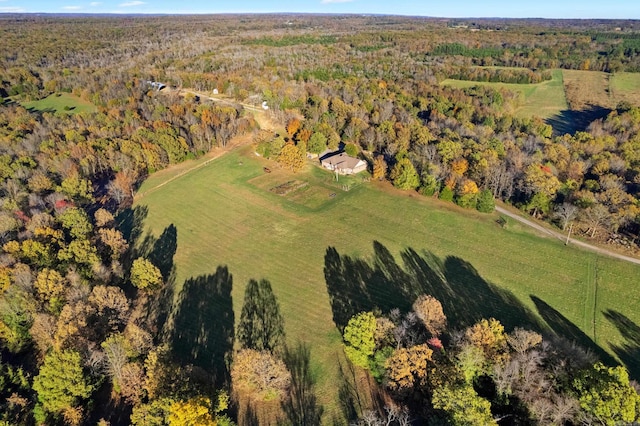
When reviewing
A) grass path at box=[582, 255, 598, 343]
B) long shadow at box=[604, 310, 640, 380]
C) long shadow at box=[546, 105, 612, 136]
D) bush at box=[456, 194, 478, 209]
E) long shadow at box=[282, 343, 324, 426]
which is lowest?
long shadow at box=[282, 343, 324, 426]

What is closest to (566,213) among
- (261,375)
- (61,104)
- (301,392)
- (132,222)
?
(301,392)

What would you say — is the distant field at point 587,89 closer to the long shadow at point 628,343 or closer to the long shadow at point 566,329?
the long shadow at point 628,343

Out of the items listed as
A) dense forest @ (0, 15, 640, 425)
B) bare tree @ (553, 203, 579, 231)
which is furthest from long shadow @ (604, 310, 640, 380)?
bare tree @ (553, 203, 579, 231)

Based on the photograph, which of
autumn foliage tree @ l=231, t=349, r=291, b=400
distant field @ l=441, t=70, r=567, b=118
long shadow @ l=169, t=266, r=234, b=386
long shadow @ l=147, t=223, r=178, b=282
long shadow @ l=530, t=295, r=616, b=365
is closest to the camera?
autumn foliage tree @ l=231, t=349, r=291, b=400

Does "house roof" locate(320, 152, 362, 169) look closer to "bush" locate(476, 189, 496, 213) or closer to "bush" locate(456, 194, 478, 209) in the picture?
"bush" locate(456, 194, 478, 209)

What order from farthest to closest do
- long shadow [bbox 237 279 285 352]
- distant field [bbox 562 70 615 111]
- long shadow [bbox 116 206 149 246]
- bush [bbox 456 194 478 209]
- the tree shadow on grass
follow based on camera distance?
distant field [bbox 562 70 615 111], bush [bbox 456 194 478 209], long shadow [bbox 116 206 149 246], the tree shadow on grass, long shadow [bbox 237 279 285 352]

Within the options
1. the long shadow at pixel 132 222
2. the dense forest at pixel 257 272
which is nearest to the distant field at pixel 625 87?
the dense forest at pixel 257 272
